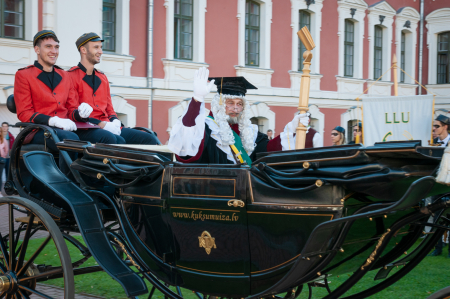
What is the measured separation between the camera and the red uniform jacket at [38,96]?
3775mm

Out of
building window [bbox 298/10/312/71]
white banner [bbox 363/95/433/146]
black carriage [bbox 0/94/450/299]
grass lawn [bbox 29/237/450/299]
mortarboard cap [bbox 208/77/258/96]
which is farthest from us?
building window [bbox 298/10/312/71]

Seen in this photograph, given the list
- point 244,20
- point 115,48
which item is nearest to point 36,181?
point 115,48

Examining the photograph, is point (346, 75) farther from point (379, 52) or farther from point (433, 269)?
point (433, 269)

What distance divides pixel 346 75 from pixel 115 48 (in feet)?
28.9

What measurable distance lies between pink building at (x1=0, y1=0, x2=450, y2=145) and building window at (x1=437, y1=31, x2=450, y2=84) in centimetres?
4

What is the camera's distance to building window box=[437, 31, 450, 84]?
65.6 ft

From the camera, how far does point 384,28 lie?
18.5m

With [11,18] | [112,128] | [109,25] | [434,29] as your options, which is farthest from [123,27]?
[434,29]

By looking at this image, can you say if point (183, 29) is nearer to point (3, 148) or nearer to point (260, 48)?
point (260, 48)

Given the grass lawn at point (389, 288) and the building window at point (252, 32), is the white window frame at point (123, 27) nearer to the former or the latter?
the building window at point (252, 32)

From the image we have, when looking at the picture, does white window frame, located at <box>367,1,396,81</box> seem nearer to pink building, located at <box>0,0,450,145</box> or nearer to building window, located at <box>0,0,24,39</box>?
pink building, located at <box>0,0,450,145</box>

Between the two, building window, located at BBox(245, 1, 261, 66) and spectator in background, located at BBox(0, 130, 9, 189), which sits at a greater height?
building window, located at BBox(245, 1, 261, 66)

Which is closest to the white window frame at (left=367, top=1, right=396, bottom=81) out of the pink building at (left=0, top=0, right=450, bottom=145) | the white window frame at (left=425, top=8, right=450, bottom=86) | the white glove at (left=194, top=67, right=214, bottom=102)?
the pink building at (left=0, top=0, right=450, bottom=145)

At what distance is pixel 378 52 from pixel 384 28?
0.89 metres
